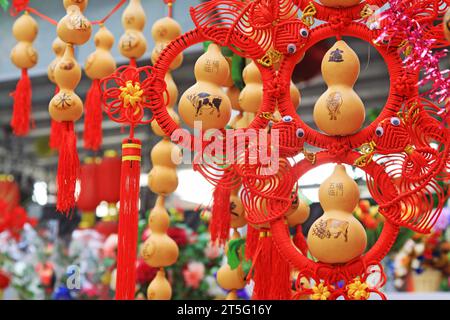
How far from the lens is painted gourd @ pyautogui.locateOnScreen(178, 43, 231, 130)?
41.7 inches

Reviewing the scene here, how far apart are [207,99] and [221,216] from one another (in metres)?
0.33

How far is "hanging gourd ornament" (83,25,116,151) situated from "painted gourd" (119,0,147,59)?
0.03m

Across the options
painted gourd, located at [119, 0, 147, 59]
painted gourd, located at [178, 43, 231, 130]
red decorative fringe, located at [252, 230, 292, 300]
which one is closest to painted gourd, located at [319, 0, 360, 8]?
painted gourd, located at [178, 43, 231, 130]

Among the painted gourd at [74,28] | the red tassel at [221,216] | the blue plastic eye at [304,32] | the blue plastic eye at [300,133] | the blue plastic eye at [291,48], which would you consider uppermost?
the painted gourd at [74,28]

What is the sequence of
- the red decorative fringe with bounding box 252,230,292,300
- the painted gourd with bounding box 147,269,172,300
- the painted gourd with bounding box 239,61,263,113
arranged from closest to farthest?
1. the red decorative fringe with bounding box 252,230,292,300
2. the painted gourd with bounding box 239,61,263,113
3. the painted gourd with bounding box 147,269,172,300

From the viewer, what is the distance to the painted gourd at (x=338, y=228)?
1008mm

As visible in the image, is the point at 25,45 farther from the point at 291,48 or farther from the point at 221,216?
the point at 291,48

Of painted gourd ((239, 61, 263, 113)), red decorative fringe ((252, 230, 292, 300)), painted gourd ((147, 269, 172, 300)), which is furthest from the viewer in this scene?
painted gourd ((147, 269, 172, 300))

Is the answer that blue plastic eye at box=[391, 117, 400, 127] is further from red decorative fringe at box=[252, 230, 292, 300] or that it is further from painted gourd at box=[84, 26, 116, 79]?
painted gourd at box=[84, 26, 116, 79]

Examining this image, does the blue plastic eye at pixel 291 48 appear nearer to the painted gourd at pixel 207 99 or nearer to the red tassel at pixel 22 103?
the painted gourd at pixel 207 99

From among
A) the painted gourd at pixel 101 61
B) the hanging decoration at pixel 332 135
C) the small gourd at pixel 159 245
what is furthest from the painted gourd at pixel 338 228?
the painted gourd at pixel 101 61

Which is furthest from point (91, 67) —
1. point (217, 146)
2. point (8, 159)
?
point (8, 159)

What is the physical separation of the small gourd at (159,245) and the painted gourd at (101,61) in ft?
0.95

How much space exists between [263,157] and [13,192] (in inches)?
59.8
